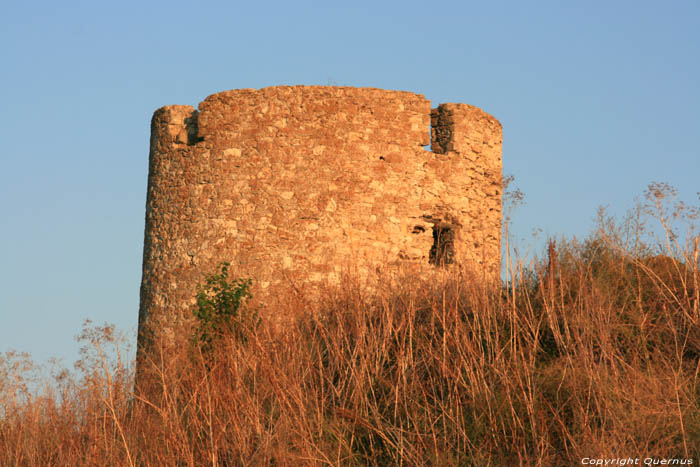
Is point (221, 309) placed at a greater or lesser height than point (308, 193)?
lesser

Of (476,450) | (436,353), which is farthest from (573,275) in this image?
(476,450)

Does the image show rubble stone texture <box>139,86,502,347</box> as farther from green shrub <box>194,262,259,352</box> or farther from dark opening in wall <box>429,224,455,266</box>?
green shrub <box>194,262,259,352</box>

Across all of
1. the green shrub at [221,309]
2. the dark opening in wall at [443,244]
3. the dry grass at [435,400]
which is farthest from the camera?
the dark opening in wall at [443,244]

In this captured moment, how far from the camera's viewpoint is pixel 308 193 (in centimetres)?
828

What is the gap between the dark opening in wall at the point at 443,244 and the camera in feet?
28.9

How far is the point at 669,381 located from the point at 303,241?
4347 millimetres

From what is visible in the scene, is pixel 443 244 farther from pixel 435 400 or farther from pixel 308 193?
pixel 435 400

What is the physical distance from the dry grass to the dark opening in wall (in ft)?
7.70

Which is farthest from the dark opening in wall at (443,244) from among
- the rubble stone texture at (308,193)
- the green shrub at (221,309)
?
the green shrub at (221,309)

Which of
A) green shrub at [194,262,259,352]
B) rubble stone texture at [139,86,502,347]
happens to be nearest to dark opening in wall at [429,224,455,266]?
rubble stone texture at [139,86,502,347]

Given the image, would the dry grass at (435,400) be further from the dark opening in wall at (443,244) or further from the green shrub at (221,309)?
the dark opening in wall at (443,244)

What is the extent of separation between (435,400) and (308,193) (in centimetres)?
394

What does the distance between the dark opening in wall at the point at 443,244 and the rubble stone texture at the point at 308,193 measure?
0.01 m

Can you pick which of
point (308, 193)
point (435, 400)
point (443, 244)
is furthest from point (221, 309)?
point (435, 400)
